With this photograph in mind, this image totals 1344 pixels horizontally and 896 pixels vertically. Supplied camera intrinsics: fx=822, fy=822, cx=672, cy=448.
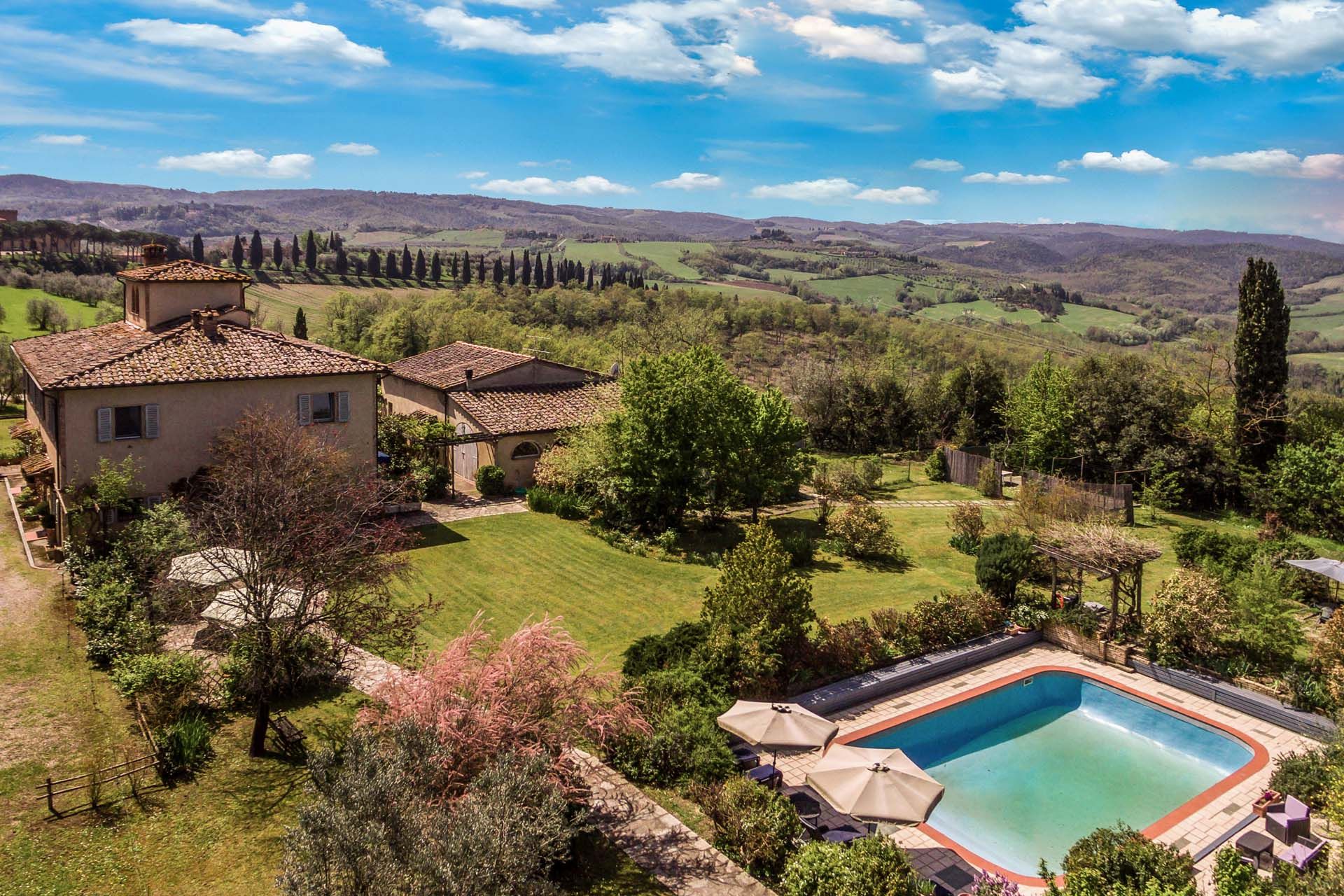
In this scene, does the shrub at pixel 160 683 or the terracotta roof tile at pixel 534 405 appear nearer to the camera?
the shrub at pixel 160 683

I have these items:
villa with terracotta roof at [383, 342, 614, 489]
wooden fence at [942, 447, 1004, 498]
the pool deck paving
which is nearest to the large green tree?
wooden fence at [942, 447, 1004, 498]

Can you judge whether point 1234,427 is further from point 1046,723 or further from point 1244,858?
point 1244,858

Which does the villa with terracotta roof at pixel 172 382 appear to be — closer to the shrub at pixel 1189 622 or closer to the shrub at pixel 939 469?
the shrub at pixel 1189 622

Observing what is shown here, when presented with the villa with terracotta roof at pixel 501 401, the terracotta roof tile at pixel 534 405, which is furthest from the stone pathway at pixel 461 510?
the terracotta roof tile at pixel 534 405

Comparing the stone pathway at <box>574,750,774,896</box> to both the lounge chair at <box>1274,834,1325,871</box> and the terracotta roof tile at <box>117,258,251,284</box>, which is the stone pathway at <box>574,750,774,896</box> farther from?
the terracotta roof tile at <box>117,258,251,284</box>

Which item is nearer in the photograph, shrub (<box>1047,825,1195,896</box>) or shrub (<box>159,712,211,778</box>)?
shrub (<box>1047,825,1195,896</box>)

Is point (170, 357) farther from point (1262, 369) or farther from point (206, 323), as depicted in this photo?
point (1262, 369)
